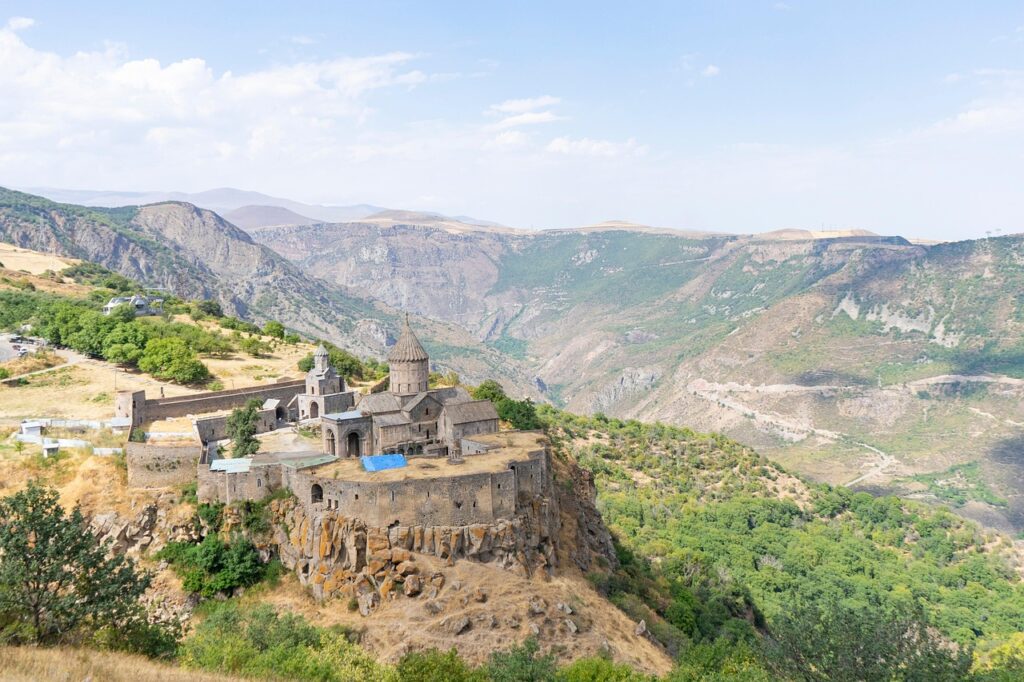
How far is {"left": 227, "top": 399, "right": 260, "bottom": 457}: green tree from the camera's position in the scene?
1737 inches

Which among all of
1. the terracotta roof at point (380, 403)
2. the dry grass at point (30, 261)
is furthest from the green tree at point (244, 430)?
the dry grass at point (30, 261)

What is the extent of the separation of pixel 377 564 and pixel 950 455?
147m

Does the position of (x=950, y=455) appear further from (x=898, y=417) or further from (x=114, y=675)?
(x=114, y=675)

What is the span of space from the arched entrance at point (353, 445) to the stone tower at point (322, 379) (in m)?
9.16

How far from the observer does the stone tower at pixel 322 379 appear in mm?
52625

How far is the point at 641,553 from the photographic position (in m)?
68.4

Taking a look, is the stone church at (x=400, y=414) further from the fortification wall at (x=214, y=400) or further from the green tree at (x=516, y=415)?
the green tree at (x=516, y=415)

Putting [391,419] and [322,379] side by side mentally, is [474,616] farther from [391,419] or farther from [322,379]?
[322,379]

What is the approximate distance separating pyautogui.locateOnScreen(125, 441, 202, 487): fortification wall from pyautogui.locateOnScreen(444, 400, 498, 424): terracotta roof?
53.3ft

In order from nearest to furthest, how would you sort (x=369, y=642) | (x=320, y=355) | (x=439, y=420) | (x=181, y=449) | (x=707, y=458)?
(x=369, y=642), (x=181, y=449), (x=439, y=420), (x=320, y=355), (x=707, y=458)

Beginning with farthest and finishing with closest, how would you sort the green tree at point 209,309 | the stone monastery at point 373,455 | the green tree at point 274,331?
1. the green tree at point 209,309
2. the green tree at point 274,331
3. the stone monastery at point 373,455

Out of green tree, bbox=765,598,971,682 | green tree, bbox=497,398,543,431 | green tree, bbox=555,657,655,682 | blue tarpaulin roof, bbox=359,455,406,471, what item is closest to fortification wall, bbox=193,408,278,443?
blue tarpaulin roof, bbox=359,455,406,471

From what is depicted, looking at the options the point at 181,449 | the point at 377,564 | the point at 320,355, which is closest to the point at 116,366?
the point at 320,355

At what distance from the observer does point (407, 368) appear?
166 feet
